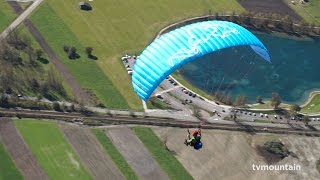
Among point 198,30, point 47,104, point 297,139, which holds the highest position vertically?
point 198,30

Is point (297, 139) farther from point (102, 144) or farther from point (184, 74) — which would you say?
point (102, 144)

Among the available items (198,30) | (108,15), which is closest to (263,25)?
(108,15)

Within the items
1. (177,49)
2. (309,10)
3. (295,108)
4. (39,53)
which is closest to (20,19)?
(39,53)

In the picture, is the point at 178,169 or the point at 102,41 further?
the point at 102,41


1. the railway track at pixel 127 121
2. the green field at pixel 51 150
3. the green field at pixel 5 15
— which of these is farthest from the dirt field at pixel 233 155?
the green field at pixel 5 15

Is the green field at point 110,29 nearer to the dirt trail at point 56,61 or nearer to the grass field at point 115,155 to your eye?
the dirt trail at point 56,61

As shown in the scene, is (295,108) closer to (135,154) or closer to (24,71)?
(135,154)
